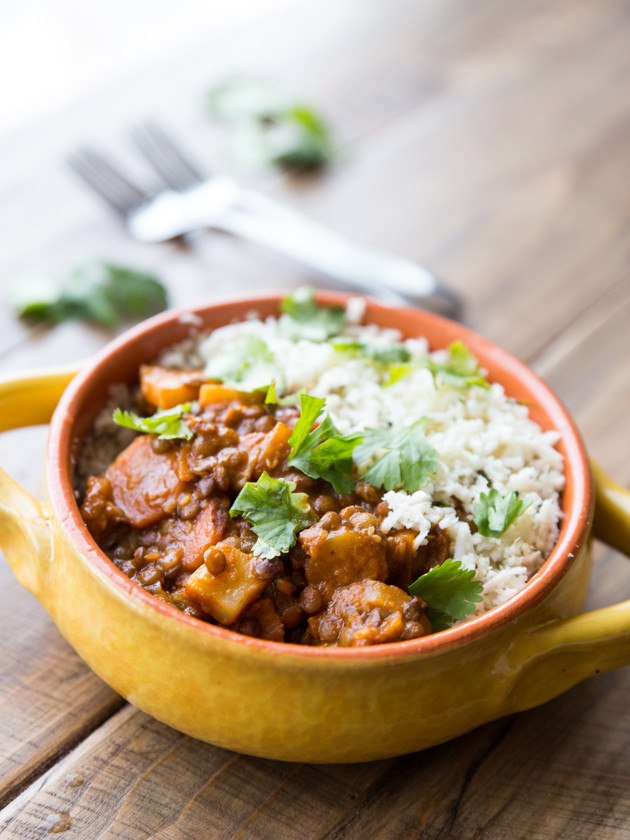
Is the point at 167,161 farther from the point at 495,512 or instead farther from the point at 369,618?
Result: the point at 369,618

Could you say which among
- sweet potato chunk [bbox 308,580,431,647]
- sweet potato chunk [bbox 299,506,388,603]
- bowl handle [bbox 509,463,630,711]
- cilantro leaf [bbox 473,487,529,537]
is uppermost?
sweet potato chunk [bbox 299,506,388,603]

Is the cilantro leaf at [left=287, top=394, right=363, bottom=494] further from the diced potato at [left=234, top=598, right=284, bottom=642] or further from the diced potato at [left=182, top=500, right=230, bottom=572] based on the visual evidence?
the diced potato at [left=234, top=598, right=284, bottom=642]

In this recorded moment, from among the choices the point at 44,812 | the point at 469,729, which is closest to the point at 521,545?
the point at 469,729

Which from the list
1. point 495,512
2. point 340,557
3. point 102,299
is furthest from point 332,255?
point 340,557

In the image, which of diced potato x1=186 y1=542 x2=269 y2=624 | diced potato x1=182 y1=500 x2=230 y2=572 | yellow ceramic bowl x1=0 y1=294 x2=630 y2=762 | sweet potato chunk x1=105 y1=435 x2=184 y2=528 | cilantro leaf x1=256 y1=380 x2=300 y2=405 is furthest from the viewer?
cilantro leaf x1=256 y1=380 x2=300 y2=405

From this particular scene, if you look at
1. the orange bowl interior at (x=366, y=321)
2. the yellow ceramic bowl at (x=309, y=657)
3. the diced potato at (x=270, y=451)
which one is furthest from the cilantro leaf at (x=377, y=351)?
the yellow ceramic bowl at (x=309, y=657)

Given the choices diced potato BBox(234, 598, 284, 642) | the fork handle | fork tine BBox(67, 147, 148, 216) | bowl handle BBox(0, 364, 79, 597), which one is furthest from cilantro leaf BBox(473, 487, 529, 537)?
fork tine BBox(67, 147, 148, 216)
